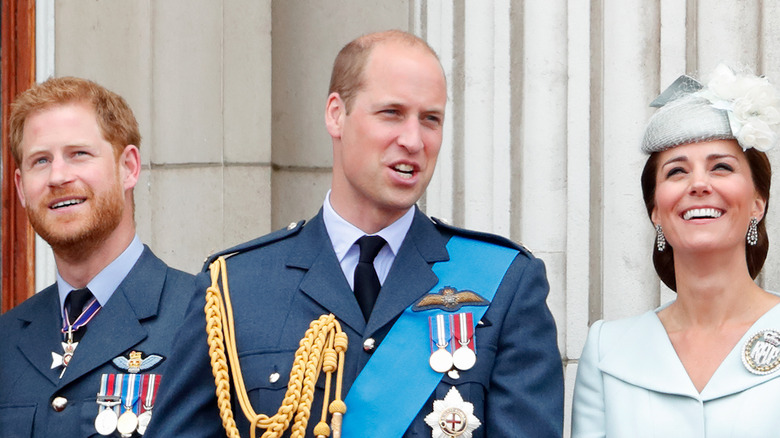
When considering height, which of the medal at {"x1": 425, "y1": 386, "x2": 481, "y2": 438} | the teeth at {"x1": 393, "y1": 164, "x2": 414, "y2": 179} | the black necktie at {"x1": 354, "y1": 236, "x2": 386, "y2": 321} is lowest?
the medal at {"x1": 425, "y1": 386, "x2": 481, "y2": 438}

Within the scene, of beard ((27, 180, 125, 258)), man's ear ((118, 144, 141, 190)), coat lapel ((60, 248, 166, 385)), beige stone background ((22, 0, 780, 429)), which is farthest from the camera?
beige stone background ((22, 0, 780, 429))

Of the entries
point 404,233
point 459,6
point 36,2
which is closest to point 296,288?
point 404,233

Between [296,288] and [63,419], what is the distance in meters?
0.86

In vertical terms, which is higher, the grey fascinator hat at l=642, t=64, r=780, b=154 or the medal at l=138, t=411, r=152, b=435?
the grey fascinator hat at l=642, t=64, r=780, b=154

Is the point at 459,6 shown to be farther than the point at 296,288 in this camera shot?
Yes

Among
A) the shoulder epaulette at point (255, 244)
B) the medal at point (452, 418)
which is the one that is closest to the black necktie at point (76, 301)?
the shoulder epaulette at point (255, 244)

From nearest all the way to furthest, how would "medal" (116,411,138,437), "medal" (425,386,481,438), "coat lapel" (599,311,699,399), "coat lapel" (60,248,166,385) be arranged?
"medal" (425,386,481,438) < "coat lapel" (599,311,699,399) < "medal" (116,411,138,437) < "coat lapel" (60,248,166,385)

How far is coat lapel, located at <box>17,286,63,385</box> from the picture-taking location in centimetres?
365

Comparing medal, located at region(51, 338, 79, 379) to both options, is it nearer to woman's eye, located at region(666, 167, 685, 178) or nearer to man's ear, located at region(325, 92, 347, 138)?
man's ear, located at region(325, 92, 347, 138)

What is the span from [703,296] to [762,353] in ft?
0.77

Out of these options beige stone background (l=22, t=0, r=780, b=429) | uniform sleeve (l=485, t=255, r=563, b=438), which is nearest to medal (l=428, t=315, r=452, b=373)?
uniform sleeve (l=485, t=255, r=563, b=438)

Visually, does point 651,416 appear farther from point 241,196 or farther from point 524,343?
point 241,196

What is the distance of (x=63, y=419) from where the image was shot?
3.52 metres

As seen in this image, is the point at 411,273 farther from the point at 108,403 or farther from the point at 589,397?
the point at 108,403
